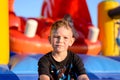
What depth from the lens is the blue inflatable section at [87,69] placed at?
7.15ft

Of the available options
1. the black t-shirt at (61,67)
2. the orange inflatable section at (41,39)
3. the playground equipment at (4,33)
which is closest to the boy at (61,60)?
the black t-shirt at (61,67)

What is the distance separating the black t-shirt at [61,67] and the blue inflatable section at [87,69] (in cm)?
97

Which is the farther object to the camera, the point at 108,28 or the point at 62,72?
the point at 108,28

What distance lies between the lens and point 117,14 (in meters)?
4.16

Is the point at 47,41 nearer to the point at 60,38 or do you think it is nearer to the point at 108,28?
the point at 108,28

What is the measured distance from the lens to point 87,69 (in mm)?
2543

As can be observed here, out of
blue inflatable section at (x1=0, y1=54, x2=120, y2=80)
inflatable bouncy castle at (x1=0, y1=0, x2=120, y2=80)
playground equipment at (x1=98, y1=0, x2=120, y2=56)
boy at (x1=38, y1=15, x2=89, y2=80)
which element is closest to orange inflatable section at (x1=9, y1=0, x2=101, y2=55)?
inflatable bouncy castle at (x1=0, y1=0, x2=120, y2=80)

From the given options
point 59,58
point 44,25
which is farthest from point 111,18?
point 59,58

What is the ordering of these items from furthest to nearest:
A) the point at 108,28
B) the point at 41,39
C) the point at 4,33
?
the point at 108,28
the point at 41,39
the point at 4,33

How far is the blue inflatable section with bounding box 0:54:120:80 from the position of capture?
7.15ft

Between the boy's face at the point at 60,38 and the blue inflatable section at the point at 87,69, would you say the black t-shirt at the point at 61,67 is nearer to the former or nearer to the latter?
the boy's face at the point at 60,38

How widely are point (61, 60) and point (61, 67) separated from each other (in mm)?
35

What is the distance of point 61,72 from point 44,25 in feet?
8.02

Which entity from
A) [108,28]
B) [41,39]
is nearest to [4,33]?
[41,39]
